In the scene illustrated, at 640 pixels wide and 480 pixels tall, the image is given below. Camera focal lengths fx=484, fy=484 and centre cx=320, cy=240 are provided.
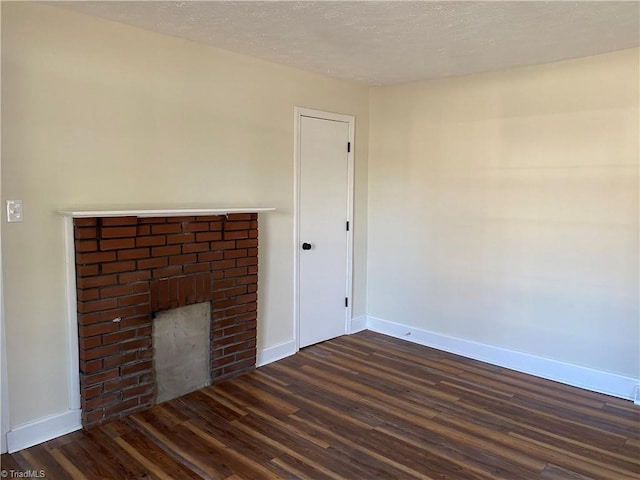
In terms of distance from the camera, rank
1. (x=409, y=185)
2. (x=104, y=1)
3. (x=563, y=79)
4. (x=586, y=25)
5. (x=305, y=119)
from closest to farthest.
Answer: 1. (x=104, y=1)
2. (x=586, y=25)
3. (x=563, y=79)
4. (x=305, y=119)
5. (x=409, y=185)

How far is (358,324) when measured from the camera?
15.6 ft

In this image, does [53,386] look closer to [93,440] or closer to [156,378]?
[93,440]

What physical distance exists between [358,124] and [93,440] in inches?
130

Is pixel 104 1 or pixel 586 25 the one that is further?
pixel 586 25

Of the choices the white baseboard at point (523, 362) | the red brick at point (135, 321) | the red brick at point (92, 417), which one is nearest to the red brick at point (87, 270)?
the red brick at point (135, 321)

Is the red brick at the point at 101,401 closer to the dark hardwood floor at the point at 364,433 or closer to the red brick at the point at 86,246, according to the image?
the dark hardwood floor at the point at 364,433

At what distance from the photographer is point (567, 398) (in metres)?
3.33

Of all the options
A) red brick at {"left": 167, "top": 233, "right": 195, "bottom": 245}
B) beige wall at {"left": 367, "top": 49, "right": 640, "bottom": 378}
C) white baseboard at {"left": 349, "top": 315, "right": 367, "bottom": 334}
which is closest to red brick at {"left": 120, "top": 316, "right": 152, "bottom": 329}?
red brick at {"left": 167, "top": 233, "right": 195, "bottom": 245}

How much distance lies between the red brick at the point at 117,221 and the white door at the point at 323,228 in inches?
60.5

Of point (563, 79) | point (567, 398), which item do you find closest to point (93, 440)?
point (567, 398)

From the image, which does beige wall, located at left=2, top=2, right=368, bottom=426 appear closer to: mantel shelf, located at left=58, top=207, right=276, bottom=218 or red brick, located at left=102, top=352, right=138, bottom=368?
mantel shelf, located at left=58, top=207, right=276, bottom=218

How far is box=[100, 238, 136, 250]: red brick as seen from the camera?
2.76 metres

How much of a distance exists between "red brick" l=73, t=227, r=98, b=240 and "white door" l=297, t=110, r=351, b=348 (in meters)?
1.75

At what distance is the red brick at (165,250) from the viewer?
3014 millimetres
